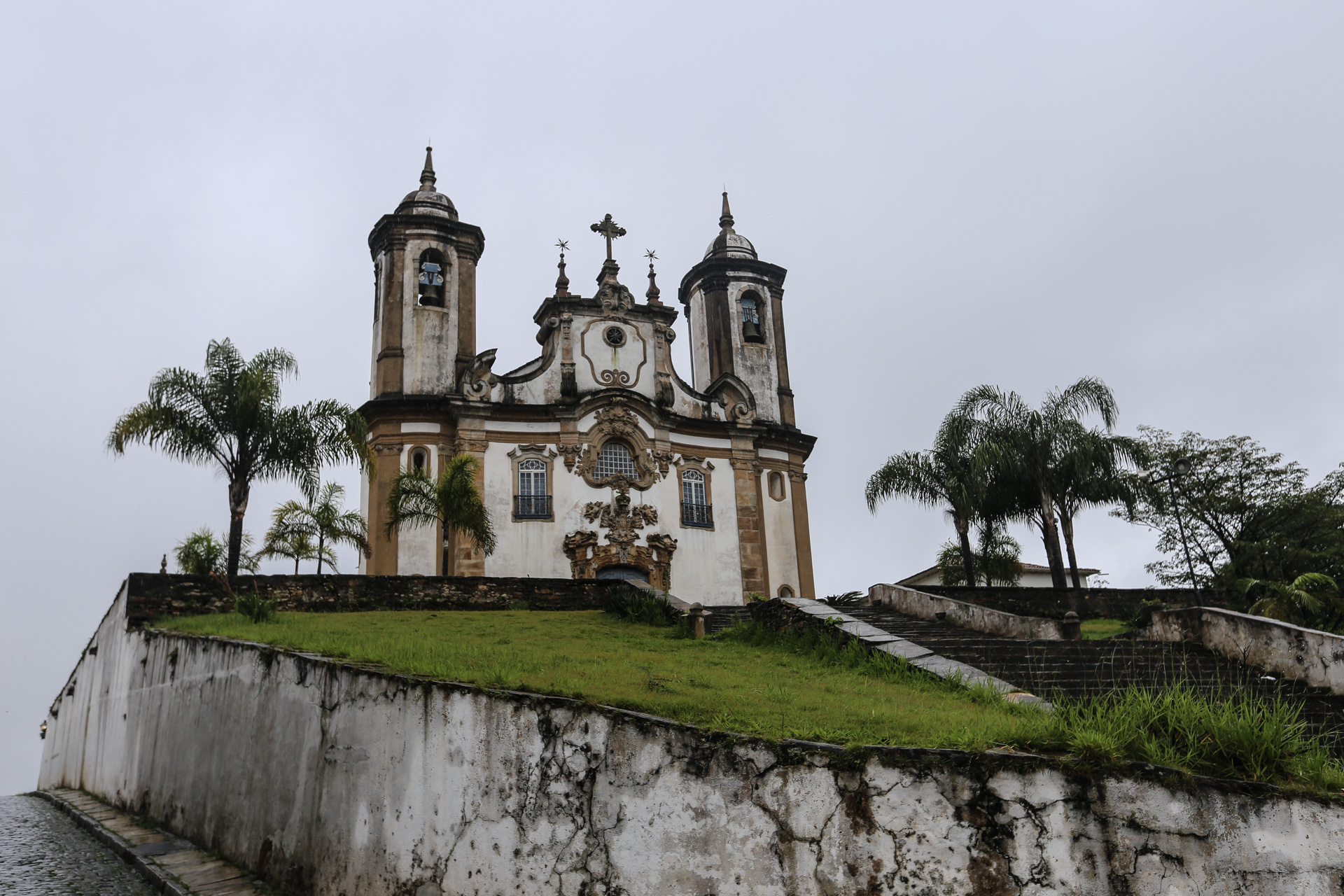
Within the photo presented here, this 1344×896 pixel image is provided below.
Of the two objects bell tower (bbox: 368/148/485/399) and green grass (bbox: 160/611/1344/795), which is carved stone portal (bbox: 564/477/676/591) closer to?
bell tower (bbox: 368/148/485/399)

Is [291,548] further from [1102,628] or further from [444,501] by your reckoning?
[1102,628]

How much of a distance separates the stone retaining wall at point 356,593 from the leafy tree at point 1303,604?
967 centimetres

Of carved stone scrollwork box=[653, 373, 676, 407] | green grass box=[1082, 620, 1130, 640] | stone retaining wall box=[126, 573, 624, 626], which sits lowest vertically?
green grass box=[1082, 620, 1130, 640]

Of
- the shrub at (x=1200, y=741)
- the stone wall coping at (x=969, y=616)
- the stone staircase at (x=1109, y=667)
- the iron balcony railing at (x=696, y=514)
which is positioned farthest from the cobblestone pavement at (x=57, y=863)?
the iron balcony railing at (x=696, y=514)

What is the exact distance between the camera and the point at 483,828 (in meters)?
6.21

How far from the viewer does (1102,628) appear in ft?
51.2

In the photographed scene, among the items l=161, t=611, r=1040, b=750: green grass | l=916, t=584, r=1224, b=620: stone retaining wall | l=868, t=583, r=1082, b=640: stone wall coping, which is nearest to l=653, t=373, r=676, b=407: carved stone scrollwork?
l=916, t=584, r=1224, b=620: stone retaining wall

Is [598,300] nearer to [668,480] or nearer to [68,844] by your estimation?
[668,480]

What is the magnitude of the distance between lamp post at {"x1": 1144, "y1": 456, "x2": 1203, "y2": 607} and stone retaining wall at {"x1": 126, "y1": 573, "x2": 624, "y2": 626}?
10140 mm

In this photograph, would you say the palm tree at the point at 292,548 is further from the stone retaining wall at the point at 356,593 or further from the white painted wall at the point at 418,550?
the stone retaining wall at the point at 356,593

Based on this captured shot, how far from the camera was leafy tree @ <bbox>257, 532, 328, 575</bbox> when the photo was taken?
22.6 metres

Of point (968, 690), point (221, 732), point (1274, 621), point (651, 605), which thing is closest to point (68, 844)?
point (221, 732)

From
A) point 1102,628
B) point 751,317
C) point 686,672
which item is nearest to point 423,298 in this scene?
point 751,317

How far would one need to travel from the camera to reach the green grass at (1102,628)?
13187mm
